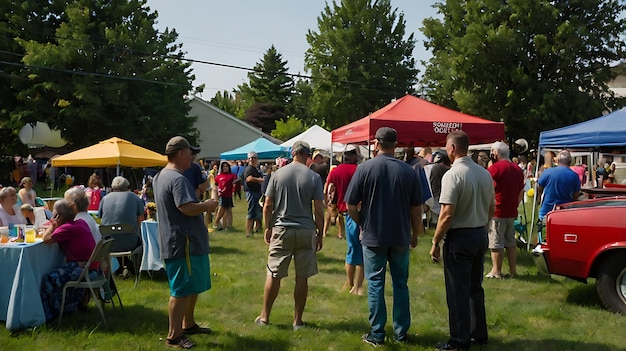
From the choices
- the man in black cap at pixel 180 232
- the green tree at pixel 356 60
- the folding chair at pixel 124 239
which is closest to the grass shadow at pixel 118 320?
the man in black cap at pixel 180 232

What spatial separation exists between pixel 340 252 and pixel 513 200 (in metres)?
3.45

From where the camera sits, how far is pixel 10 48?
29.5 m

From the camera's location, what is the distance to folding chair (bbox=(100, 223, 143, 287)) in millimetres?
7172

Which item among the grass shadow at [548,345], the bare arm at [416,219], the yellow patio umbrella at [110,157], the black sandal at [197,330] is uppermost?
the yellow patio umbrella at [110,157]

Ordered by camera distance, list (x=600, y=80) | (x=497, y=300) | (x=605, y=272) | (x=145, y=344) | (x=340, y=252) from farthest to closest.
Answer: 1. (x=600, y=80)
2. (x=340, y=252)
3. (x=497, y=300)
4. (x=605, y=272)
5. (x=145, y=344)

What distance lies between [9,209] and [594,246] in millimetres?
7159

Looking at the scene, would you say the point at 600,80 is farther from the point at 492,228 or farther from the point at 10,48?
the point at 10,48

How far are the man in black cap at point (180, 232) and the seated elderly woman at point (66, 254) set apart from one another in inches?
56.1

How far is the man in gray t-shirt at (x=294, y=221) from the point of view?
5.04 meters

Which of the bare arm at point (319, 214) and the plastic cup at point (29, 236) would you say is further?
the plastic cup at point (29, 236)

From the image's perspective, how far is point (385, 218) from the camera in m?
4.50

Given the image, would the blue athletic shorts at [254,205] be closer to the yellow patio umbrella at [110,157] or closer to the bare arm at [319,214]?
the yellow patio umbrella at [110,157]

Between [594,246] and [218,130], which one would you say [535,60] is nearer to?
[594,246]

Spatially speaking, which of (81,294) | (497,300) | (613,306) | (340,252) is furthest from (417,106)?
(81,294)
